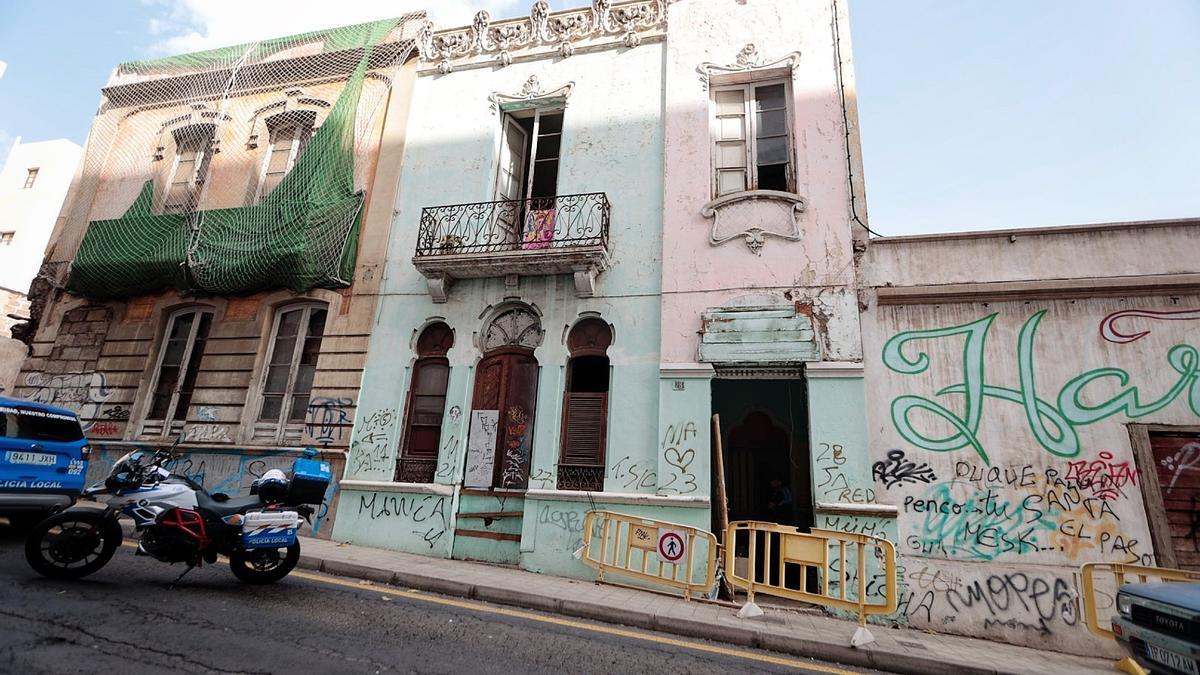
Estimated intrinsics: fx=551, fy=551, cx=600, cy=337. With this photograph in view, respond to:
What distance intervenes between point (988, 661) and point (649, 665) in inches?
141

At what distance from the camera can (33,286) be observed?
39.2ft

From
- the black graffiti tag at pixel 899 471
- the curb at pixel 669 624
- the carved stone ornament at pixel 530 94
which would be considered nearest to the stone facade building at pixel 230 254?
the carved stone ornament at pixel 530 94

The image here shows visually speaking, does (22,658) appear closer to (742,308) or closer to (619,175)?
(742,308)

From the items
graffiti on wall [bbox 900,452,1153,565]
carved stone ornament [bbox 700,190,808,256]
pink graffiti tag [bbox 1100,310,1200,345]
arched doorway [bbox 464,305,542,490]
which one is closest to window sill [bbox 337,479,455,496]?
arched doorway [bbox 464,305,542,490]

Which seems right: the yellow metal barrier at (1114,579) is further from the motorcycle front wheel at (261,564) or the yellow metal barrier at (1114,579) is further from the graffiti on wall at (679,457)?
the motorcycle front wheel at (261,564)

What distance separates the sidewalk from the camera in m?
5.00

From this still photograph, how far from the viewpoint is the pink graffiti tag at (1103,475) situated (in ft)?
22.2

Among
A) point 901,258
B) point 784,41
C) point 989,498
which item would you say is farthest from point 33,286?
point 989,498

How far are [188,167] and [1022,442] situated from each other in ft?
54.1

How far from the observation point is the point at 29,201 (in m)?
28.2

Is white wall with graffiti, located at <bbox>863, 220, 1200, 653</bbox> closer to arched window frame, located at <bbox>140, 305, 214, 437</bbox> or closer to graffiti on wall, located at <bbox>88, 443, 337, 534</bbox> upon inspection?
graffiti on wall, located at <bbox>88, 443, 337, 534</bbox>

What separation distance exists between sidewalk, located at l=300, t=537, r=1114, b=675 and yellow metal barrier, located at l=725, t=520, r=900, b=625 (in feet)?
1.04

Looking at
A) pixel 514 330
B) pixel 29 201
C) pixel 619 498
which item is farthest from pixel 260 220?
pixel 29 201

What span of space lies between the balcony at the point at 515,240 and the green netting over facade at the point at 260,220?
1.92 meters
